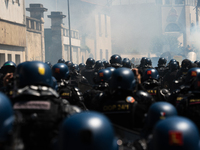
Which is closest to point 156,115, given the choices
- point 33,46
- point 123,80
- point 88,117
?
point 123,80

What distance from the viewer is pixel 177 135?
2.96m

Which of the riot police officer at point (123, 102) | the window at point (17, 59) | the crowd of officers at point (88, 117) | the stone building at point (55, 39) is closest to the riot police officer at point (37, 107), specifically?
the crowd of officers at point (88, 117)

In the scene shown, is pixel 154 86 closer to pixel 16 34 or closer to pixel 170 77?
pixel 170 77

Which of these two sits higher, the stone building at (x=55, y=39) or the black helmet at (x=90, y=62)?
the stone building at (x=55, y=39)

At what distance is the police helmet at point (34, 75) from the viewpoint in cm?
454

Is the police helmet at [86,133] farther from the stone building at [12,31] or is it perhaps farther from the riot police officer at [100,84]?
the stone building at [12,31]

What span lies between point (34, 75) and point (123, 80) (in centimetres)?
177

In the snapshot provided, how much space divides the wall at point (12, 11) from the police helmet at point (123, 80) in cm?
2691

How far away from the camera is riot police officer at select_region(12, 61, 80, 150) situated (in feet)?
12.7

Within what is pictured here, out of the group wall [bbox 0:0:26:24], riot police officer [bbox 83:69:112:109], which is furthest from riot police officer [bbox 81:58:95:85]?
wall [bbox 0:0:26:24]

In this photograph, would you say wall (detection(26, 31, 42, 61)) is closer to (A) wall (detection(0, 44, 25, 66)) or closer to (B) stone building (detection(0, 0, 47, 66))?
(B) stone building (detection(0, 0, 47, 66))

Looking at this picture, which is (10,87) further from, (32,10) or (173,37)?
(173,37)

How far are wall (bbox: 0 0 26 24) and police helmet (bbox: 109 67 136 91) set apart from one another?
2691 centimetres

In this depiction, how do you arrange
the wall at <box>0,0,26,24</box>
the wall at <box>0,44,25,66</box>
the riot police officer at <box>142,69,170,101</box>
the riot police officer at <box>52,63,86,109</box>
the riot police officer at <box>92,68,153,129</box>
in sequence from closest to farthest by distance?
the riot police officer at <box>92,68,153,129</box>, the riot police officer at <box>52,63,86,109</box>, the riot police officer at <box>142,69,170,101</box>, the wall at <box>0,0,26,24</box>, the wall at <box>0,44,25,66</box>
